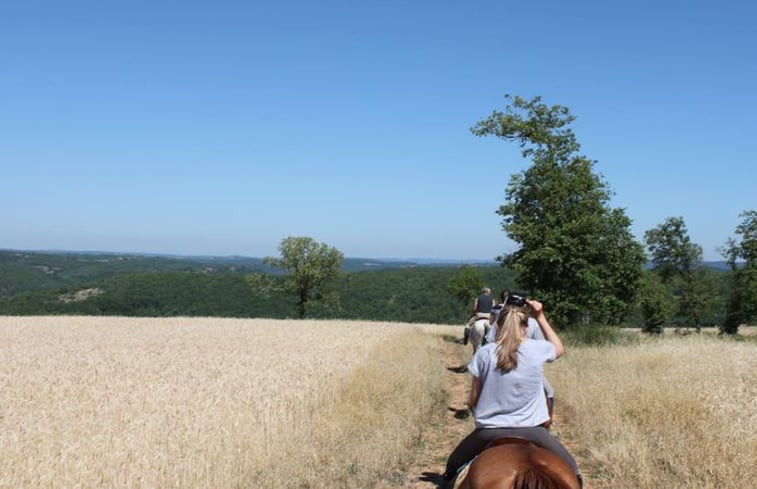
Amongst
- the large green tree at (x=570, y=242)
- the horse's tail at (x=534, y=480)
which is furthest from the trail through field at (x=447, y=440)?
the large green tree at (x=570, y=242)

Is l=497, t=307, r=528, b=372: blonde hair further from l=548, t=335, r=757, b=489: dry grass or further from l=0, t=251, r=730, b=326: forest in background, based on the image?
l=0, t=251, r=730, b=326: forest in background

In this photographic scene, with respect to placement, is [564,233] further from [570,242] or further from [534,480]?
[534,480]

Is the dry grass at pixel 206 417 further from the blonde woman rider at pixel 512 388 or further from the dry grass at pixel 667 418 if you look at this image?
the dry grass at pixel 667 418

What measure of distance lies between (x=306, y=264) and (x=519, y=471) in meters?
45.8

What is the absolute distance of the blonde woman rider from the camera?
4.82m

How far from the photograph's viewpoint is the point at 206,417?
849 cm

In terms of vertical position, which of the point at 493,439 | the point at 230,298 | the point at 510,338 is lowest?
the point at 230,298

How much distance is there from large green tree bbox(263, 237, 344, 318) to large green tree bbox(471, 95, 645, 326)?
26783 mm

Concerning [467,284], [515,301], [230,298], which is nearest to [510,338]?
[515,301]

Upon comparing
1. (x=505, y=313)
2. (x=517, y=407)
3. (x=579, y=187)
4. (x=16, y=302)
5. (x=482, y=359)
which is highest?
(x=579, y=187)

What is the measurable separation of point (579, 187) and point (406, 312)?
275ft

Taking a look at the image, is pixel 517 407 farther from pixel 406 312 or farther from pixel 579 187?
pixel 406 312

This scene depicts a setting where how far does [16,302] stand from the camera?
96.9m

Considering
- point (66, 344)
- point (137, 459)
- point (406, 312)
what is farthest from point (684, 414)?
point (406, 312)
